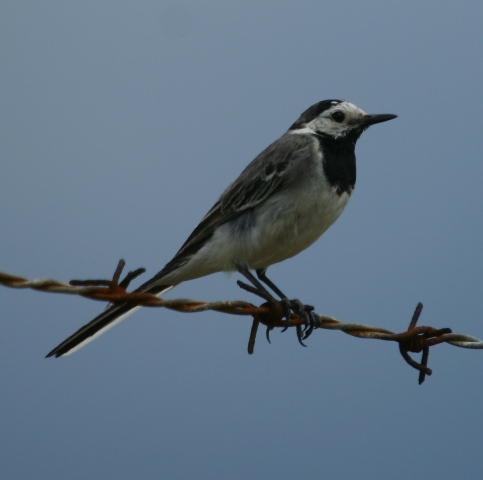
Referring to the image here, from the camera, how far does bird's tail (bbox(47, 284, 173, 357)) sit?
545cm

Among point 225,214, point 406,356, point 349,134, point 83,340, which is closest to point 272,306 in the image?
point 406,356

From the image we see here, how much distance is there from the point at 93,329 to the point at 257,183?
1920 millimetres

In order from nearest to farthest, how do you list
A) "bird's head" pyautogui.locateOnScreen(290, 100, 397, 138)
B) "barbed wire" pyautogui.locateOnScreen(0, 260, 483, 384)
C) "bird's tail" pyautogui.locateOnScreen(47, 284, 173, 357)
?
"barbed wire" pyautogui.locateOnScreen(0, 260, 483, 384) < "bird's tail" pyautogui.locateOnScreen(47, 284, 173, 357) < "bird's head" pyautogui.locateOnScreen(290, 100, 397, 138)

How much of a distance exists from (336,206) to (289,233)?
0.47 metres

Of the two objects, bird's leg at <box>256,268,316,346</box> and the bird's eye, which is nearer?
bird's leg at <box>256,268,316,346</box>

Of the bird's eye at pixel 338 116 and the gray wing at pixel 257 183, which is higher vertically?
the bird's eye at pixel 338 116

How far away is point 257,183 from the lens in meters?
6.91

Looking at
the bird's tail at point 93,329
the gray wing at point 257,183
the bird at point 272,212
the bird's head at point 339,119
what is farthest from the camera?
the bird's head at point 339,119

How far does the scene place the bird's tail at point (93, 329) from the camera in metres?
5.45

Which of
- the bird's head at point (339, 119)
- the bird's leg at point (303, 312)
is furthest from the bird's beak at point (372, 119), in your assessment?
the bird's leg at point (303, 312)

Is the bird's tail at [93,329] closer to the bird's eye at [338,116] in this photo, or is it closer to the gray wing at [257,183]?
the gray wing at [257,183]

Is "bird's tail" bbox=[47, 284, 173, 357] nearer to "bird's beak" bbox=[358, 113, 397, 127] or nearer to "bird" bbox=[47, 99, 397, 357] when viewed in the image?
"bird" bbox=[47, 99, 397, 357]

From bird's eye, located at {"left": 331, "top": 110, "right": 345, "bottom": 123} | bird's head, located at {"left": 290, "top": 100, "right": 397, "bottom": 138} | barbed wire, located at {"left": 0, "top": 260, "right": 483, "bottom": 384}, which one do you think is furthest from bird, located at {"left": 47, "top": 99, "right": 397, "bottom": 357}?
barbed wire, located at {"left": 0, "top": 260, "right": 483, "bottom": 384}

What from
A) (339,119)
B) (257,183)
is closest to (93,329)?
(257,183)
